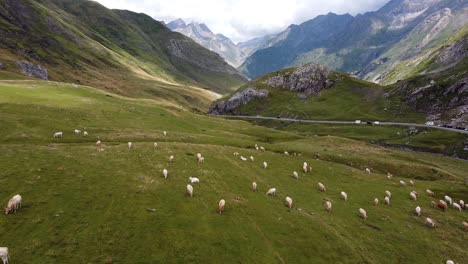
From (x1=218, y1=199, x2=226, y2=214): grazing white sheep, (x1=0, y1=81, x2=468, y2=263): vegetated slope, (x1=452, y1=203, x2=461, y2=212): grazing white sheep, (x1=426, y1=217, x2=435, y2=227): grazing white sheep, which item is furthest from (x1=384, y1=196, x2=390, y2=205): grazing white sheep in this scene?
(x1=218, y1=199, x2=226, y2=214): grazing white sheep

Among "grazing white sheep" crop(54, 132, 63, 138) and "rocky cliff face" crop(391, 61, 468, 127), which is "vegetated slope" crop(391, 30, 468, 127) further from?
"grazing white sheep" crop(54, 132, 63, 138)

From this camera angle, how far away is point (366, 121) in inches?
6732

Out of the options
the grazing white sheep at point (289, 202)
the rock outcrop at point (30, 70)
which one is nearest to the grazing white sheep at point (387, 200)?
the grazing white sheep at point (289, 202)

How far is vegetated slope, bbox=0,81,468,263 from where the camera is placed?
2514cm

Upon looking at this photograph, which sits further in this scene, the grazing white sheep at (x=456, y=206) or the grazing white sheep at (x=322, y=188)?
the grazing white sheep at (x=456, y=206)

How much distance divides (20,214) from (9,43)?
199025 mm

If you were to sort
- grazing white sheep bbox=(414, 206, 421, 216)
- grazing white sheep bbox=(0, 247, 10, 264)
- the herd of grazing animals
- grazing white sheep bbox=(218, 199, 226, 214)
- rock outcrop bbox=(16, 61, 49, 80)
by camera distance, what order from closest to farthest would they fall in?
grazing white sheep bbox=(0, 247, 10, 264) < the herd of grazing animals < grazing white sheep bbox=(218, 199, 226, 214) < grazing white sheep bbox=(414, 206, 421, 216) < rock outcrop bbox=(16, 61, 49, 80)

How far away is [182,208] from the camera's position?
30.6 meters

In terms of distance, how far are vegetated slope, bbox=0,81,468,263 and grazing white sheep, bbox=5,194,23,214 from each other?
1.78ft

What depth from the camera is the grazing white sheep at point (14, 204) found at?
87.0 feet

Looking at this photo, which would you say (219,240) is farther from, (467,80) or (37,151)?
(467,80)

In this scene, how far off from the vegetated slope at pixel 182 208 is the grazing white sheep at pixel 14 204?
1.78ft

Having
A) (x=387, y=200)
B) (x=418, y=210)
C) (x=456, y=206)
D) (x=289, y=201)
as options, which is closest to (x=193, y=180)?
(x=289, y=201)

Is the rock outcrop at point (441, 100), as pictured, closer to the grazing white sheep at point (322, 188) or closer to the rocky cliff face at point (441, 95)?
the rocky cliff face at point (441, 95)
